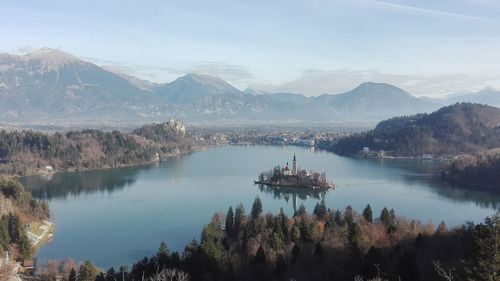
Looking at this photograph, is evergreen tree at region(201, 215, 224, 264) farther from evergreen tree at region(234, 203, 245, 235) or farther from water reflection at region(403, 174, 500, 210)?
water reflection at region(403, 174, 500, 210)

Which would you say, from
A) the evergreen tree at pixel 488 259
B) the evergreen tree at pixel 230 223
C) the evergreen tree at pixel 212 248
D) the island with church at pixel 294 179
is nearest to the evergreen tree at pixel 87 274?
the evergreen tree at pixel 212 248

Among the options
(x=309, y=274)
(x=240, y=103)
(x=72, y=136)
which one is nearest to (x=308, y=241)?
(x=309, y=274)

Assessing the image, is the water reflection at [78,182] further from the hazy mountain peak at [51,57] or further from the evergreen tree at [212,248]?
the hazy mountain peak at [51,57]

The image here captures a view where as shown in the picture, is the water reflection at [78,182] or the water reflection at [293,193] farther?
the water reflection at [78,182]

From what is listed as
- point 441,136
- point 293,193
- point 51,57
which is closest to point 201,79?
point 51,57

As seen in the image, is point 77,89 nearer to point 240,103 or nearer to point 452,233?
point 240,103

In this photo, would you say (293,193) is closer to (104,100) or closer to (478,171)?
(478,171)
